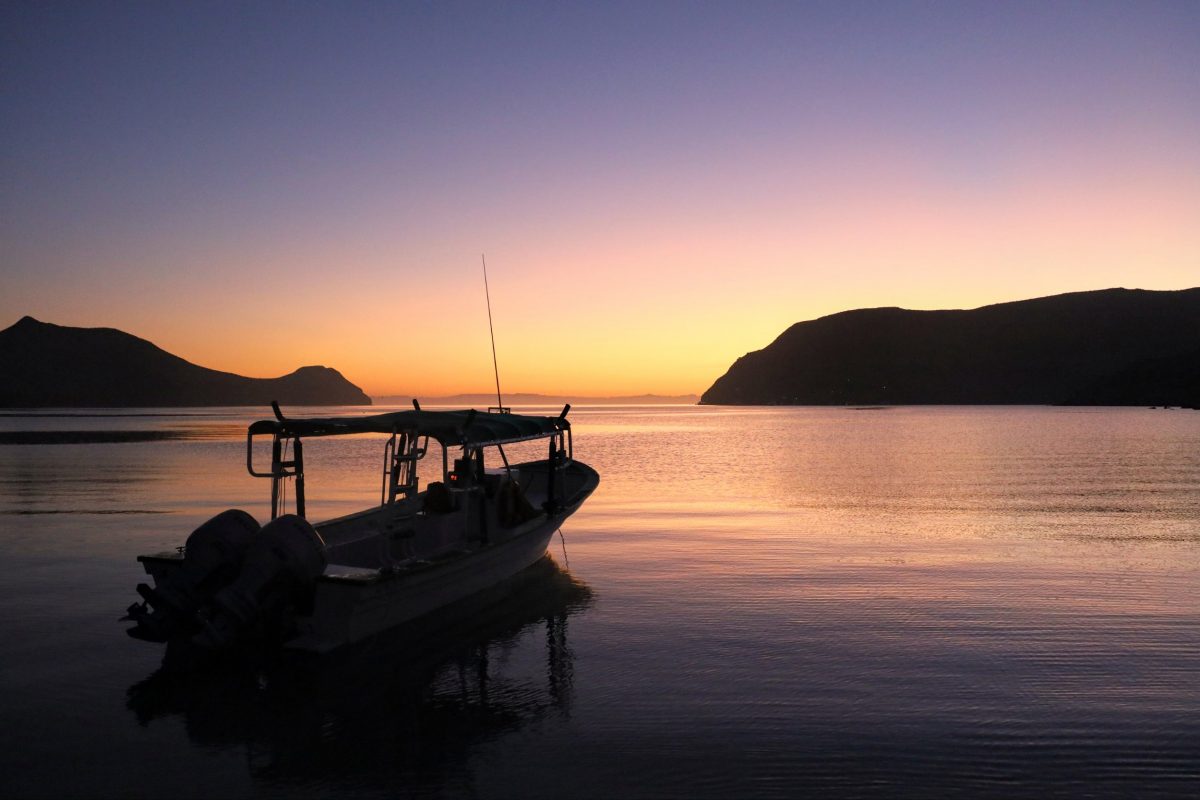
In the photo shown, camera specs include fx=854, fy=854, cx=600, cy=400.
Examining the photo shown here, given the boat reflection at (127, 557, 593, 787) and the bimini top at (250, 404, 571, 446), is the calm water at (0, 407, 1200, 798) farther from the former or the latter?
the bimini top at (250, 404, 571, 446)

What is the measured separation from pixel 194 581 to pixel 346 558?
359cm

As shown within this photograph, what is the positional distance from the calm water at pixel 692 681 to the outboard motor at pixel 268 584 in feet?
2.39

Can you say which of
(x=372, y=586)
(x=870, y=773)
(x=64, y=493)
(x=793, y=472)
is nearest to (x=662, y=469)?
(x=793, y=472)

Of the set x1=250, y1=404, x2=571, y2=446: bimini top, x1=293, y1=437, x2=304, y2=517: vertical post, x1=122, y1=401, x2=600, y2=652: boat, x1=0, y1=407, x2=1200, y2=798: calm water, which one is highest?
x1=250, y1=404, x2=571, y2=446: bimini top

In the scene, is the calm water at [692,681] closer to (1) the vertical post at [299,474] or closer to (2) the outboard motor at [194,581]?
(2) the outboard motor at [194,581]

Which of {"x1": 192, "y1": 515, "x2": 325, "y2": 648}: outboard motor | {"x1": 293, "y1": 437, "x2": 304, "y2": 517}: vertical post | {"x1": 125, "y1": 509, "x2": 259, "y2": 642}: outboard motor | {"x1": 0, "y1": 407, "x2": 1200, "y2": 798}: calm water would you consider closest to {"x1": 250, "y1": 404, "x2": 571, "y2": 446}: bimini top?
{"x1": 293, "y1": 437, "x2": 304, "y2": 517}: vertical post

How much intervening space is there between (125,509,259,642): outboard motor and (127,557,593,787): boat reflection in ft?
2.20

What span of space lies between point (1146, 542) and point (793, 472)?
20425mm

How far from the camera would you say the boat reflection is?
7.50 meters

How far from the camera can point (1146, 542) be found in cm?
1806

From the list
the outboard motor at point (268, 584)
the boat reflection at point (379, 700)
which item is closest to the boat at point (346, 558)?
the outboard motor at point (268, 584)

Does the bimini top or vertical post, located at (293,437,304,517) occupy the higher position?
the bimini top

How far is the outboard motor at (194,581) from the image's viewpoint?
9.58m

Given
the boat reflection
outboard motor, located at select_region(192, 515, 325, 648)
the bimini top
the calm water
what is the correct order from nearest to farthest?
the calm water
the boat reflection
outboard motor, located at select_region(192, 515, 325, 648)
the bimini top
